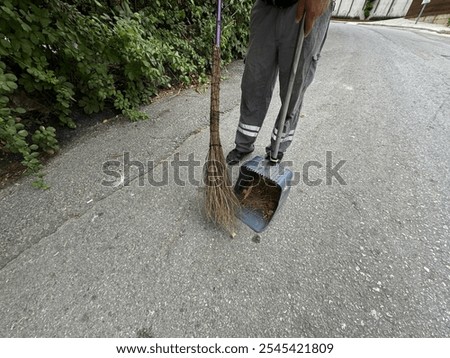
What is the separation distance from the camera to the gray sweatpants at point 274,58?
55.1 inches

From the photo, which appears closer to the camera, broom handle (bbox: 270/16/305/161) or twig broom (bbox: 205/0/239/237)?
broom handle (bbox: 270/16/305/161)

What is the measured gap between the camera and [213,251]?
1.39m

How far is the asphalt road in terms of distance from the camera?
1115mm

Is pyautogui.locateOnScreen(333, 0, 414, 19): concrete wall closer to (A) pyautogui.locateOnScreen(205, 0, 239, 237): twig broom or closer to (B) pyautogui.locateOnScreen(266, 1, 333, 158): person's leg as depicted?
(B) pyautogui.locateOnScreen(266, 1, 333, 158): person's leg

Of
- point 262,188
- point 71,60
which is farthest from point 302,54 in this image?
point 71,60

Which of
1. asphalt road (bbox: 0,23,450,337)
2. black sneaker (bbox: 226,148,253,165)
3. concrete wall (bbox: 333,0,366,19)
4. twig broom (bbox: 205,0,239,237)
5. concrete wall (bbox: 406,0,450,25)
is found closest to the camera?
asphalt road (bbox: 0,23,450,337)

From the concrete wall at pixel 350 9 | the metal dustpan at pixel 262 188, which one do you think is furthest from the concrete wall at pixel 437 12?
the metal dustpan at pixel 262 188

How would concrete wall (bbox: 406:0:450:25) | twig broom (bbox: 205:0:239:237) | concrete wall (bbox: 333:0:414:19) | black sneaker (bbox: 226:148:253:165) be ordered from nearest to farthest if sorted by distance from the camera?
twig broom (bbox: 205:0:239:237) < black sneaker (bbox: 226:148:253:165) < concrete wall (bbox: 406:0:450:25) < concrete wall (bbox: 333:0:414:19)

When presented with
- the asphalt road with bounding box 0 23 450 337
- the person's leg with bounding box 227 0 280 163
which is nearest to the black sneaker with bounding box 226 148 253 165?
the person's leg with bounding box 227 0 280 163

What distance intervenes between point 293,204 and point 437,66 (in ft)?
19.3

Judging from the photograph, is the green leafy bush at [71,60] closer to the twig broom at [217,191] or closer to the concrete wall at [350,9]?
the twig broom at [217,191]

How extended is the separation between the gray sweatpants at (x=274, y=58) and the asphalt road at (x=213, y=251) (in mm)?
571

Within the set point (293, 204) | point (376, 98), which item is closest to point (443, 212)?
point (293, 204)

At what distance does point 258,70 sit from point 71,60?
58.9 inches
